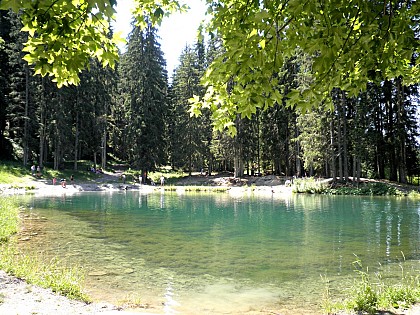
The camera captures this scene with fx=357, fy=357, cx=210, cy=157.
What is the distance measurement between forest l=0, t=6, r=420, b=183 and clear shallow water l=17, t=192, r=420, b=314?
1956 centimetres

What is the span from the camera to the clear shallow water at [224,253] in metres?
7.06

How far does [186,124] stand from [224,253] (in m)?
43.2

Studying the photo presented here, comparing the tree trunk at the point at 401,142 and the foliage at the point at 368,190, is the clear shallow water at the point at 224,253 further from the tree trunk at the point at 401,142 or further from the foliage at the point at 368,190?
the tree trunk at the point at 401,142

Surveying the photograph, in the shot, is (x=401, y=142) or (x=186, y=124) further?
(x=186, y=124)

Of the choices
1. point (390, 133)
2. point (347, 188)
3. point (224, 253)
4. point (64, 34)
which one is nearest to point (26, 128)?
point (347, 188)

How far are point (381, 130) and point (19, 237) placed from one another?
39.4 m

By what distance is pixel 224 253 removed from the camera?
10633 mm

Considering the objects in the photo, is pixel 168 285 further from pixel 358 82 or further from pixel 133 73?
pixel 133 73

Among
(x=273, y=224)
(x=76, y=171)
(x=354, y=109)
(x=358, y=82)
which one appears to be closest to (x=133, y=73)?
(x=76, y=171)

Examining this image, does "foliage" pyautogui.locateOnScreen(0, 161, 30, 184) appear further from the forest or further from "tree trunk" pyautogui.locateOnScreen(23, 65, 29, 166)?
the forest

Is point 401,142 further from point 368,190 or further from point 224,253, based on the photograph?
point 224,253

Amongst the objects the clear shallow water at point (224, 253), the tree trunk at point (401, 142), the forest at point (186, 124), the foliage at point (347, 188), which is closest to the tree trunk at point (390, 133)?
the forest at point (186, 124)

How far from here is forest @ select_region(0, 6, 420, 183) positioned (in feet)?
122

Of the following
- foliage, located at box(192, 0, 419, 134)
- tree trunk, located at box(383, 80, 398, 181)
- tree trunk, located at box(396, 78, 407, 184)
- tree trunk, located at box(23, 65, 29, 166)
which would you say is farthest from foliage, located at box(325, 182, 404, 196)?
tree trunk, located at box(23, 65, 29, 166)
